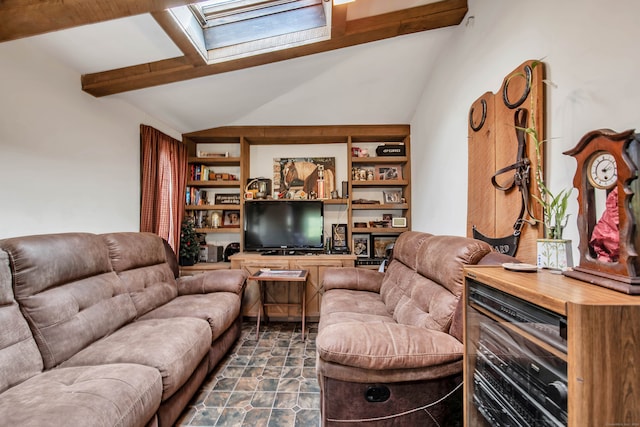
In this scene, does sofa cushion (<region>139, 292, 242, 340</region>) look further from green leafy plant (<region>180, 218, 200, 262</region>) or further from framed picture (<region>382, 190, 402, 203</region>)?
framed picture (<region>382, 190, 402, 203</region>)

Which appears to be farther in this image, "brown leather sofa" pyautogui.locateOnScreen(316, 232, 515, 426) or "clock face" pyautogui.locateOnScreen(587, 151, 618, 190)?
"brown leather sofa" pyautogui.locateOnScreen(316, 232, 515, 426)

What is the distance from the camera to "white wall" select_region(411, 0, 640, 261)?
102 cm

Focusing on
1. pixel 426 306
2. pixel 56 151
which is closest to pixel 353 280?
pixel 426 306

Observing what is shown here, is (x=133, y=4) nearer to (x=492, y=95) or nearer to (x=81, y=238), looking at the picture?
(x=81, y=238)

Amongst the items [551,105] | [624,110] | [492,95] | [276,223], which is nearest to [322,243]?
[276,223]

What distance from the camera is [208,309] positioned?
2117mm

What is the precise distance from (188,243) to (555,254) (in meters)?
3.48

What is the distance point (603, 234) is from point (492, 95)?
1.31 metres

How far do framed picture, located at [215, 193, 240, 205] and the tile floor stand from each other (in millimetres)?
1820

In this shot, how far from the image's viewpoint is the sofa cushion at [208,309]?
2.02 meters

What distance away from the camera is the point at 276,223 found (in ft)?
11.4

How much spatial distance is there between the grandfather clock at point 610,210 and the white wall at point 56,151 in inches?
117

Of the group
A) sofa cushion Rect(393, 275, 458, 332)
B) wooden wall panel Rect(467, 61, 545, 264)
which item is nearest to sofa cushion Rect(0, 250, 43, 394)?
sofa cushion Rect(393, 275, 458, 332)

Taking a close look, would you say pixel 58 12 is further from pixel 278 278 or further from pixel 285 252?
pixel 285 252
